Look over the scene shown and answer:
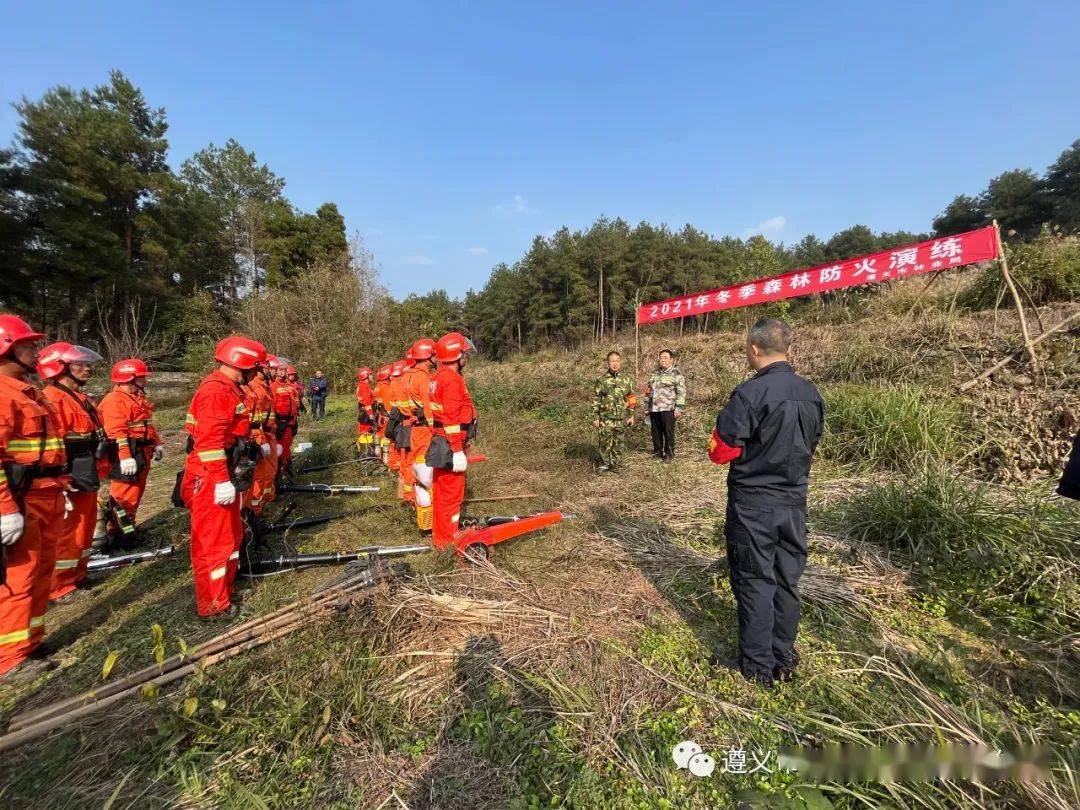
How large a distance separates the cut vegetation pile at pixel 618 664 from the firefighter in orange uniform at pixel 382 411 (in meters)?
3.07

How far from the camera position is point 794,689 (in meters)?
2.51

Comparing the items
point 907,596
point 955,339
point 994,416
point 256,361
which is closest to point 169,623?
point 256,361

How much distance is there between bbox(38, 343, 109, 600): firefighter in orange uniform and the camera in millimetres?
3986

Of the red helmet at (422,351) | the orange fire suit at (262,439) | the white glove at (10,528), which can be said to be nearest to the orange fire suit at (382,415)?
the orange fire suit at (262,439)

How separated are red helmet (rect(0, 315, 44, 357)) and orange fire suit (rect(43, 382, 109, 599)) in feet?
3.63

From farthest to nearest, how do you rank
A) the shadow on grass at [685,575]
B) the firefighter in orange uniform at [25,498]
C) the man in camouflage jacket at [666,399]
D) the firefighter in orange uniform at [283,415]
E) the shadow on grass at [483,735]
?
the man in camouflage jacket at [666,399] → the firefighter in orange uniform at [283,415] → the shadow on grass at [685,575] → the firefighter in orange uniform at [25,498] → the shadow on grass at [483,735]

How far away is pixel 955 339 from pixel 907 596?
603cm

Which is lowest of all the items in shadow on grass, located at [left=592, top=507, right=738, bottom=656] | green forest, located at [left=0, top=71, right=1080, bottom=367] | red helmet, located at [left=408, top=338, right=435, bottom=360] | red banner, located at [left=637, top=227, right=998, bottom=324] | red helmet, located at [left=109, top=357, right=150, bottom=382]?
shadow on grass, located at [left=592, top=507, right=738, bottom=656]

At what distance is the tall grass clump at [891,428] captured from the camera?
550cm

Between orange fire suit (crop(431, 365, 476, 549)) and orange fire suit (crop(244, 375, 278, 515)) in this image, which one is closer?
orange fire suit (crop(431, 365, 476, 549))

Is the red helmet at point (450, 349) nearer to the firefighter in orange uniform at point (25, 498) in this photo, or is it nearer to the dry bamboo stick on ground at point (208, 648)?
the dry bamboo stick on ground at point (208, 648)

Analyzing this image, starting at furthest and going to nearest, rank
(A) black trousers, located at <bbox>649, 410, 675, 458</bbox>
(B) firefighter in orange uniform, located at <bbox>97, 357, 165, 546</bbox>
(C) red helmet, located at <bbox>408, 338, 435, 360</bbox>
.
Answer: (A) black trousers, located at <bbox>649, 410, 675, 458</bbox> < (C) red helmet, located at <bbox>408, 338, 435, 360</bbox> < (B) firefighter in orange uniform, located at <bbox>97, 357, 165, 546</bbox>

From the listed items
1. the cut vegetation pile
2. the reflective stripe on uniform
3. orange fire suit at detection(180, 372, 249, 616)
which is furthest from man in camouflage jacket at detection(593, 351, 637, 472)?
the reflective stripe on uniform

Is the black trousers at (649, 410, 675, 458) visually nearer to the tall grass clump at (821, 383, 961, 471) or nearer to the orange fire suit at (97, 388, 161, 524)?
the tall grass clump at (821, 383, 961, 471)
